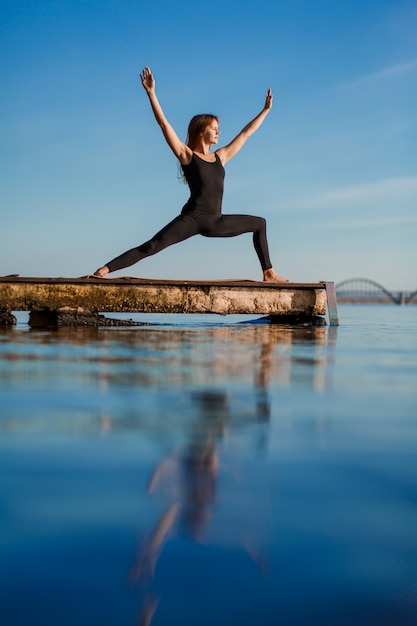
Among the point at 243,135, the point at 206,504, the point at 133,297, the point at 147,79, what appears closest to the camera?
the point at 206,504

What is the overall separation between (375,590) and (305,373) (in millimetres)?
2785

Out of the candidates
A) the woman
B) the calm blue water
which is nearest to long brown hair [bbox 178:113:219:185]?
the woman

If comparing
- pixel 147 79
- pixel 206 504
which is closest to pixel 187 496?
pixel 206 504

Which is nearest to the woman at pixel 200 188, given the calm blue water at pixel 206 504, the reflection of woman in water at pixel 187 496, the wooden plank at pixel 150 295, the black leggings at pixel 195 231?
the black leggings at pixel 195 231

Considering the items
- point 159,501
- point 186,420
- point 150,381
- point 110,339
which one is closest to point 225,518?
point 159,501

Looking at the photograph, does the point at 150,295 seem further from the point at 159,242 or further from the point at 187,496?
the point at 187,496

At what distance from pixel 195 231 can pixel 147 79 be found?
166 centimetres

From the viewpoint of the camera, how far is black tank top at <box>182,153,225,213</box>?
24.6 ft

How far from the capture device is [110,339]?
619 cm

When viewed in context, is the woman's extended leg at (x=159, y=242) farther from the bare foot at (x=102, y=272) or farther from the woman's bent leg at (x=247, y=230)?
the woman's bent leg at (x=247, y=230)

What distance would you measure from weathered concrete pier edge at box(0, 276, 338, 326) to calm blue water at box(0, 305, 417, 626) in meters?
4.68

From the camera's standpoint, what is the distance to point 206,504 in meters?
1.52

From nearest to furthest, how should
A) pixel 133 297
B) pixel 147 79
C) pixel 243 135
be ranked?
pixel 147 79, pixel 243 135, pixel 133 297

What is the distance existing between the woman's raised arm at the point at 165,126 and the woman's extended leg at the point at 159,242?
616mm
